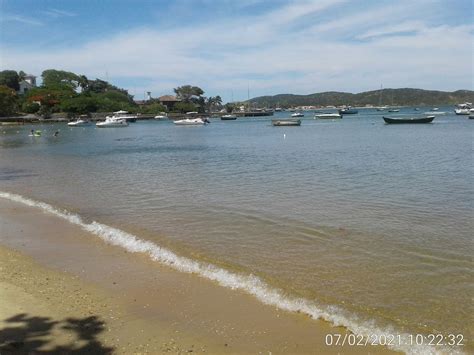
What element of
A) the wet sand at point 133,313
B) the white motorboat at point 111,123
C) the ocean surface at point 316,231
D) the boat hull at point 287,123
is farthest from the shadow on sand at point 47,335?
the white motorboat at point 111,123

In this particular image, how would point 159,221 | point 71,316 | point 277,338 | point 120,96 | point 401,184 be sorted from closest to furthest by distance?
point 277,338, point 71,316, point 159,221, point 401,184, point 120,96

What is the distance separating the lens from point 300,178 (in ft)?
68.9

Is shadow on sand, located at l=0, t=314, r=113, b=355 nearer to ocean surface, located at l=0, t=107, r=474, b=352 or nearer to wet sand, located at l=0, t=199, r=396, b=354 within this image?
wet sand, located at l=0, t=199, r=396, b=354

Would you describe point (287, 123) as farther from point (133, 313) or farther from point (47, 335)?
point (47, 335)

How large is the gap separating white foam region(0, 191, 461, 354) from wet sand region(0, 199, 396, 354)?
0.62 feet

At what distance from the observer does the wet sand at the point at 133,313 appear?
18.3 feet

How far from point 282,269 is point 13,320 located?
4.64 meters

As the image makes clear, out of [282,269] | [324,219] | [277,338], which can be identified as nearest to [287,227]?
[324,219]

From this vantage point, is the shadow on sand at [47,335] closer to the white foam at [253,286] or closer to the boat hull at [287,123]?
the white foam at [253,286]

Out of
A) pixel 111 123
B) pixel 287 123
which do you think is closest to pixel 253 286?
pixel 287 123

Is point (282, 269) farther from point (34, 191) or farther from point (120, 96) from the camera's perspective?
point (120, 96)
